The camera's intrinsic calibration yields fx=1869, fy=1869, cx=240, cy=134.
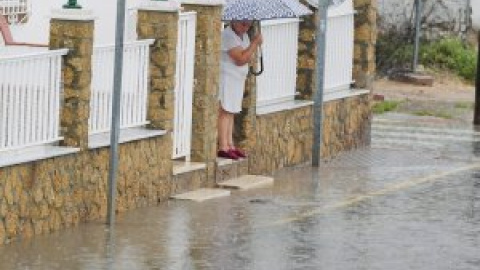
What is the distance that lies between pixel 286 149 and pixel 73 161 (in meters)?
5.66

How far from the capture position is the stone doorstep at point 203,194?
17406 mm

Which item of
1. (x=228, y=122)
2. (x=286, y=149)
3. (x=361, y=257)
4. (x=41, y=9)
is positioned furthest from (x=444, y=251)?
(x=41, y=9)

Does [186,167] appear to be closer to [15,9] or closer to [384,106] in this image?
[15,9]

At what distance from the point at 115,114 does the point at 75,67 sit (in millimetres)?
515

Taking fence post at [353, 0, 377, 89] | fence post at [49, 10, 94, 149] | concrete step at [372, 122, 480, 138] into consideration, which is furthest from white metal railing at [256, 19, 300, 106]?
fence post at [49, 10, 94, 149]

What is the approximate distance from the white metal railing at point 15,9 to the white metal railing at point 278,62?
3228 mm

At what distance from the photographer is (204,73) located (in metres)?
18.1

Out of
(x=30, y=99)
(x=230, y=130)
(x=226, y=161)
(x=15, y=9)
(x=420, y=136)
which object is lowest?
(x=420, y=136)

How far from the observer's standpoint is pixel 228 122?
1891cm

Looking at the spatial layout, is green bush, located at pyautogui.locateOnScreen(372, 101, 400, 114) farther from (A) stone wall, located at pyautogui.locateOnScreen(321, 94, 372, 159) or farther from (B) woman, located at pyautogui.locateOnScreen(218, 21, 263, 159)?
(B) woman, located at pyautogui.locateOnScreen(218, 21, 263, 159)

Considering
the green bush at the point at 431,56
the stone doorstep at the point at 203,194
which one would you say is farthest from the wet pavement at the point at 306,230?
the green bush at the point at 431,56

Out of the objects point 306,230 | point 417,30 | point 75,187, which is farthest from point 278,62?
point 417,30

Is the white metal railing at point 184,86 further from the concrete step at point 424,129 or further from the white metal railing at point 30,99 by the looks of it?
the concrete step at point 424,129

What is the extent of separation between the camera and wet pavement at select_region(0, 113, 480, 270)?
14117 mm
